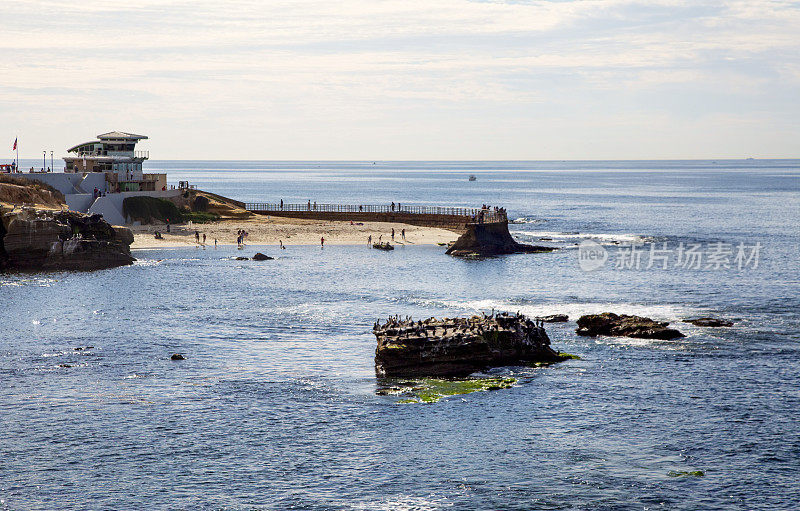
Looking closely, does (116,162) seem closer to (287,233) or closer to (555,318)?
(287,233)

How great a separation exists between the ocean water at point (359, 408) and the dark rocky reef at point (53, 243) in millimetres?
11842

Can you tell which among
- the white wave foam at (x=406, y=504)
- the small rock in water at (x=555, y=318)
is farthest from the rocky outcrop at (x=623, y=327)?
the white wave foam at (x=406, y=504)

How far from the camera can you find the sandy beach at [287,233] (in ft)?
456

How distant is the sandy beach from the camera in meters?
139

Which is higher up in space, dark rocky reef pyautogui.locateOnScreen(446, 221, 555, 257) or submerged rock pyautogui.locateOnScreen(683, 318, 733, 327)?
dark rocky reef pyautogui.locateOnScreen(446, 221, 555, 257)

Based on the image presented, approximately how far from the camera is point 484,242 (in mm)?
125812

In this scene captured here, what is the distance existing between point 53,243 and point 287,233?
4600cm

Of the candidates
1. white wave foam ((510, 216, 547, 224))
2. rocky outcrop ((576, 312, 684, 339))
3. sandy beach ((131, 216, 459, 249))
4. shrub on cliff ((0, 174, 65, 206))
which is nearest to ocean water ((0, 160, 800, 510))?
rocky outcrop ((576, 312, 684, 339))

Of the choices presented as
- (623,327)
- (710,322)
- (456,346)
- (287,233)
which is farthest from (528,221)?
(456,346)

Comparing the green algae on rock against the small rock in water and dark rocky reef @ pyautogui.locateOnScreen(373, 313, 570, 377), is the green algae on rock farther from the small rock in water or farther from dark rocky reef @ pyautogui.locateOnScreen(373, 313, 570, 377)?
the small rock in water

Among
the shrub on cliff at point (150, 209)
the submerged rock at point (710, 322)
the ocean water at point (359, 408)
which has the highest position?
the shrub on cliff at point (150, 209)

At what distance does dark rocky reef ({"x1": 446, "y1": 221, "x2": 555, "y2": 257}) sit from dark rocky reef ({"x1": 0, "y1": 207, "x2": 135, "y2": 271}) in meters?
48.5

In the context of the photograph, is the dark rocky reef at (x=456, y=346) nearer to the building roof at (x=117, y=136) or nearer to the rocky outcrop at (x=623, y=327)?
the rocky outcrop at (x=623, y=327)

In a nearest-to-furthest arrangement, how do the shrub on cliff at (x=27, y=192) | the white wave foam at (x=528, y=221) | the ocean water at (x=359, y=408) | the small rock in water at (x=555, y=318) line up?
the ocean water at (x=359, y=408), the small rock in water at (x=555, y=318), the shrub on cliff at (x=27, y=192), the white wave foam at (x=528, y=221)
